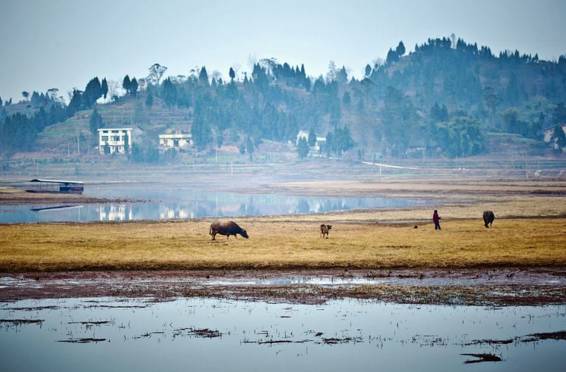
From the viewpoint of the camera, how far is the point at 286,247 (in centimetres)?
4775

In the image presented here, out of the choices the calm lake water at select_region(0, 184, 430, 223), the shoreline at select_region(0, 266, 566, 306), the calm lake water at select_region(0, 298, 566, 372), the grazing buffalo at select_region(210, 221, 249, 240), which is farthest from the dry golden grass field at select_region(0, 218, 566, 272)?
the calm lake water at select_region(0, 184, 430, 223)

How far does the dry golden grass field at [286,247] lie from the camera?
4175 centimetres

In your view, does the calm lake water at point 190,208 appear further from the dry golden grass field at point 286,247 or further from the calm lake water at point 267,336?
the calm lake water at point 267,336

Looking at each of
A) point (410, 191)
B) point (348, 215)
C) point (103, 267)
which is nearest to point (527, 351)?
point (103, 267)

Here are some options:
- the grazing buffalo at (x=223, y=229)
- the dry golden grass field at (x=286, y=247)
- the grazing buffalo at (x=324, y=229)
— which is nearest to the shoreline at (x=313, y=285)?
the dry golden grass field at (x=286, y=247)

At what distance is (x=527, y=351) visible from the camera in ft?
82.3

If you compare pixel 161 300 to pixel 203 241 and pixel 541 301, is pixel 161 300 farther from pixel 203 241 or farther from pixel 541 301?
pixel 203 241

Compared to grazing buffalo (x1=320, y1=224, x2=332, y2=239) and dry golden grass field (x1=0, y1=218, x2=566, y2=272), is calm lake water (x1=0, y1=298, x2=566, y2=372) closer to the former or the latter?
dry golden grass field (x1=0, y1=218, x2=566, y2=272)

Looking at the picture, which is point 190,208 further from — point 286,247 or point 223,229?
point 286,247

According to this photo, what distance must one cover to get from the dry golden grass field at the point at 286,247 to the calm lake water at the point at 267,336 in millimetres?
9403

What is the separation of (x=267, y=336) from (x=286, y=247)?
20.4 meters

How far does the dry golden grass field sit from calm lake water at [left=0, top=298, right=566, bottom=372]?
940cm

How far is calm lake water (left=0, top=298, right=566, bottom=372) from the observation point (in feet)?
80.2

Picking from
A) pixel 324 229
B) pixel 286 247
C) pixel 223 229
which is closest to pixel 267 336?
pixel 286 247
